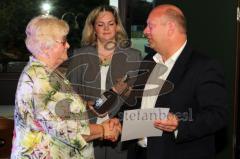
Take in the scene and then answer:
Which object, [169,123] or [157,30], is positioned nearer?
[169,123]

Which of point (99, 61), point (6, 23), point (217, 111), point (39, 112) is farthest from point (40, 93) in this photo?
point (6, 23)

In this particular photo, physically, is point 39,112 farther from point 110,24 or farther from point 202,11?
point 202,11

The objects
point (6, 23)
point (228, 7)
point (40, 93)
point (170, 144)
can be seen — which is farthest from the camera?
point (6, 23)

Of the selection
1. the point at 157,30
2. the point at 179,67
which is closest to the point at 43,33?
the point at 157,30

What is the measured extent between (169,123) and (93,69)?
108 centimetres

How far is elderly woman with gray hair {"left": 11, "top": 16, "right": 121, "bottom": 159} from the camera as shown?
6.40 feet

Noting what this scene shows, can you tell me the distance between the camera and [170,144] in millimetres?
2074

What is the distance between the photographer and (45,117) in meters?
1.94

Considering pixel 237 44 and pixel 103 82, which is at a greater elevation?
pixel 237 44

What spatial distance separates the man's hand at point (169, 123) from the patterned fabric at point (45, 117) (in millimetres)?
386

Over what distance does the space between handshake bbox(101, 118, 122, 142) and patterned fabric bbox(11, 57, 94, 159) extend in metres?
0.27

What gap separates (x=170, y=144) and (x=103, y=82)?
0.90 metres

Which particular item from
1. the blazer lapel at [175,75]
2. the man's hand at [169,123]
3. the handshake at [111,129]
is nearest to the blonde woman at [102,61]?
the handshake at [111,129]

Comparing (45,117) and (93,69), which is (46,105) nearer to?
(45,117)
